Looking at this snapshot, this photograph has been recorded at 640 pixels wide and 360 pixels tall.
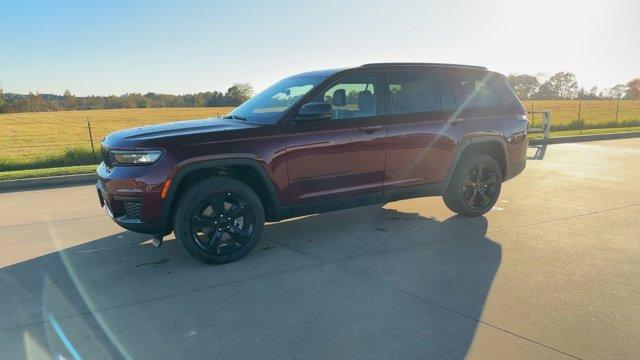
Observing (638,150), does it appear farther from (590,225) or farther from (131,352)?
(131,352)

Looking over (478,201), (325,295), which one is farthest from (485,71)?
(325,295)

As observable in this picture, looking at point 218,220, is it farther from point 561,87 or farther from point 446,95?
point 561,87

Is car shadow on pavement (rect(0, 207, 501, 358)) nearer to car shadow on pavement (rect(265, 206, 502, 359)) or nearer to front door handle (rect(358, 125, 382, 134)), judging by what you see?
car shadow on pavement (rect(265, 206, 502, 359))

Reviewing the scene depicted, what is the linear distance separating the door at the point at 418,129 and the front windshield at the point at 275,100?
3.15 feet

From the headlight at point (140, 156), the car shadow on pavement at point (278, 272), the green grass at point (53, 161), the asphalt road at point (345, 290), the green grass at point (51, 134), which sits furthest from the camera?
the green grass at point (51, 134)

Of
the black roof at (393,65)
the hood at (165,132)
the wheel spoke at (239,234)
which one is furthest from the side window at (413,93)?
the wheel spoke at (239,234)

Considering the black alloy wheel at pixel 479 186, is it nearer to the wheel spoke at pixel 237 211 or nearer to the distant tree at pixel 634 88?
the wheel spoke at pixel 237 211

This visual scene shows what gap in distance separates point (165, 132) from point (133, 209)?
754 mm

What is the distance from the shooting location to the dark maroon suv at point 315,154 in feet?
13.5

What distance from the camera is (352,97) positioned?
16.2 ft

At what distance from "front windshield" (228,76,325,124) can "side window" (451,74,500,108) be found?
72.0 inches

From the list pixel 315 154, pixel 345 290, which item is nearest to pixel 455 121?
pixel 315 154

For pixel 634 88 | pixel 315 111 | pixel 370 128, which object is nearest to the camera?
pixel 315 111

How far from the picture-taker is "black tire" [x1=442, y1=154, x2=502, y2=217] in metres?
5.73
